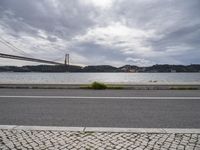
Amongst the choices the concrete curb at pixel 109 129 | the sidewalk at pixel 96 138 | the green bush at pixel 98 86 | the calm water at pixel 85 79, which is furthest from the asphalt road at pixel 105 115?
the calm water at pixel 85 79

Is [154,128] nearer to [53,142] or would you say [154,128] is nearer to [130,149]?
[130,149]

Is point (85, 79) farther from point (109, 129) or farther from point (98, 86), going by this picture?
point (109, 129)

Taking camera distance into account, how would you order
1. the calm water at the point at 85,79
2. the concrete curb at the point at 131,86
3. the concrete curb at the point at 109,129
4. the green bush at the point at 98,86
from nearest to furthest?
the concrete curb at the point at 109,129 < the concrete curb at the point at 131,86 < the green bush at the point at 98,86 < the calm water at the point at 85,79

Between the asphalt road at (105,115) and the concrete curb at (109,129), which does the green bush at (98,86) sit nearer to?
the asphalt road at (105,115)

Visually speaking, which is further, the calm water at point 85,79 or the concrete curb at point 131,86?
the calm water at point 85,79

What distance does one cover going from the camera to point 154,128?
448 cm

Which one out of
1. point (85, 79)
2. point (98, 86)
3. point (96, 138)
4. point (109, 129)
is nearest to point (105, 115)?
point (109, 129)

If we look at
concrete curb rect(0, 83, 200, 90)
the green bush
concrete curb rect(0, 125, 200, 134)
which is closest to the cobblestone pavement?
concrete curb rect(0, 125, 200, 134)

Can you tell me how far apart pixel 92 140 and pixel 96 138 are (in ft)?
0.43

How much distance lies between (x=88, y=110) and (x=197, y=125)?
3.07 m

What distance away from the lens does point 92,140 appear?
3727mm

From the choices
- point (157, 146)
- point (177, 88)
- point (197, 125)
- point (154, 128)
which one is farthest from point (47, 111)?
point (177, 88)

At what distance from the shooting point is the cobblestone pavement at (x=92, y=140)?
3.42 meters

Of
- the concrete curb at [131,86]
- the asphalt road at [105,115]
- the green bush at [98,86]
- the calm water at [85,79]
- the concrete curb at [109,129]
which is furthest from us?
the calm water at [85,79]
